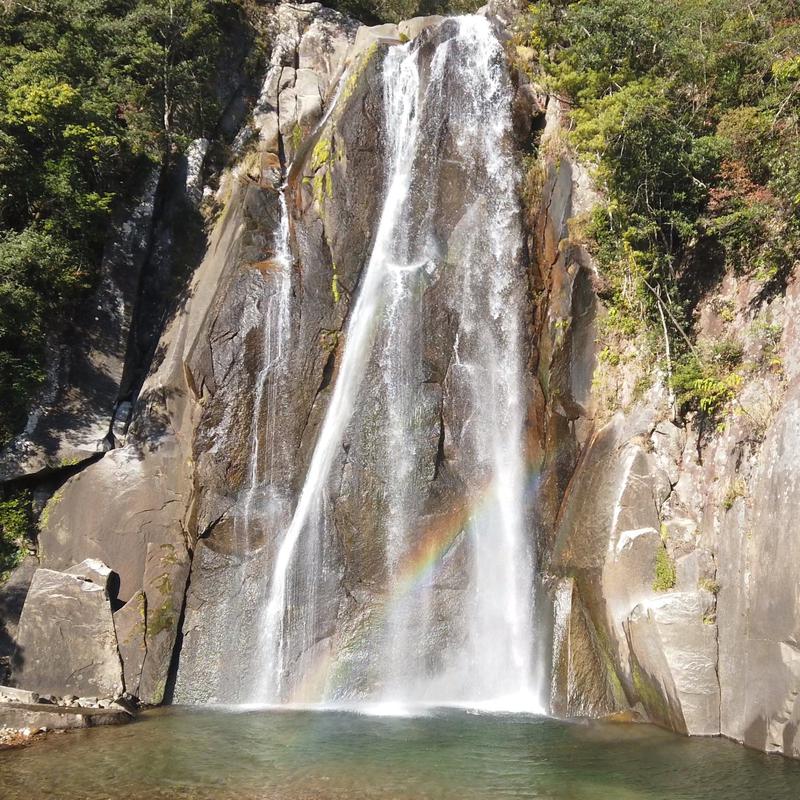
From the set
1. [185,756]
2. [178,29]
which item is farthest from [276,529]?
[178,29]

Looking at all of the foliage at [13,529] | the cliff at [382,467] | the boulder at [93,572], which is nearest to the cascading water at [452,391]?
the cliff at [382,467]

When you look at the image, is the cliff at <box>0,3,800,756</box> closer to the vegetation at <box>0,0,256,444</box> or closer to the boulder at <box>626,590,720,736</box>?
the boulder at <box>626,590,720,736</box>

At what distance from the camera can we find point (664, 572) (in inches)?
436

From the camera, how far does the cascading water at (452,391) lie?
524 inches

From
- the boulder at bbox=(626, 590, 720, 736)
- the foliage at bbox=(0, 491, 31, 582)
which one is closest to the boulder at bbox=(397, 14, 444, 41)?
the foliage at bbox=(0, 491, 31, 582)

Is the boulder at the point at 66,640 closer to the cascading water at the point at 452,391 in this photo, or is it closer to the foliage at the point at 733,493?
the cascading water at the point at 452,391

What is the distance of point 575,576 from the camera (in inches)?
484

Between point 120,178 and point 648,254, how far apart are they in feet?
46.0

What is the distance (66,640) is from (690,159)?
50.2 feet

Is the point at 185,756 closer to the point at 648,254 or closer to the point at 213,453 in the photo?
the point at 213,453

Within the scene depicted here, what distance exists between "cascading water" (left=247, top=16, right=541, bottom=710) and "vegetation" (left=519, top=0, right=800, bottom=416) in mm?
2513

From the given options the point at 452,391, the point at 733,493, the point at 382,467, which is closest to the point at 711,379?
the point at 733,493

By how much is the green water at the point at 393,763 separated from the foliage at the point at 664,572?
2.17m

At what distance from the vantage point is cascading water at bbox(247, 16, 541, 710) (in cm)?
1330
